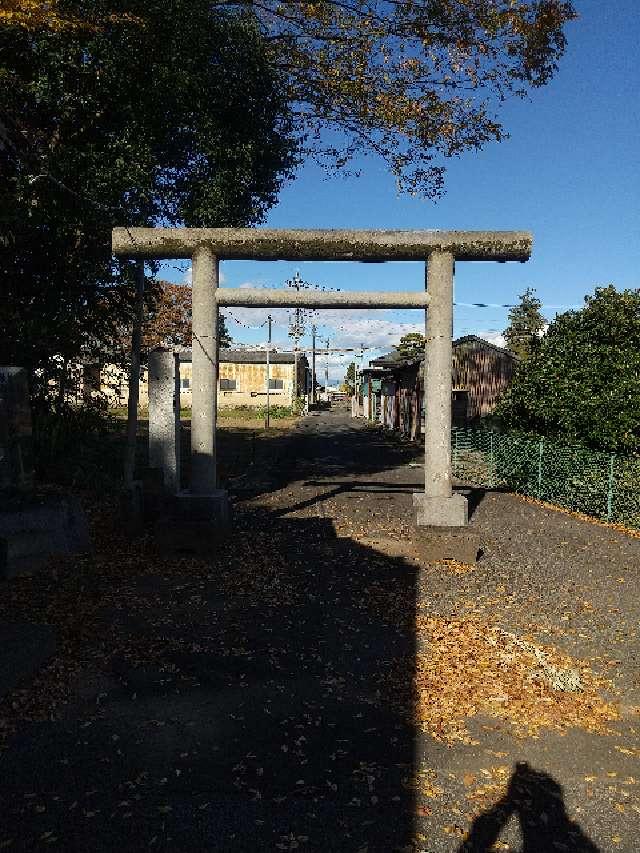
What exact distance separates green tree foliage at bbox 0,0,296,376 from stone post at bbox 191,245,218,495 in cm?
243

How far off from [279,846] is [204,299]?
7.43 metres

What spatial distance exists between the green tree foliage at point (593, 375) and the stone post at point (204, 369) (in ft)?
26.9

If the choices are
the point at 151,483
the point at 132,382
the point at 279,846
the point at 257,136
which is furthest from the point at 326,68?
the point at 279,846

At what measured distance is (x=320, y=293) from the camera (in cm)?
945

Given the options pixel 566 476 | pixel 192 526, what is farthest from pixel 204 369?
pixel 566 476

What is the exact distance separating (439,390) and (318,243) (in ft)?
9.83

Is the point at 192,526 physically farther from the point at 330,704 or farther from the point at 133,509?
the point at 330,704

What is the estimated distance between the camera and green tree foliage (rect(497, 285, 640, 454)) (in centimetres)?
1218

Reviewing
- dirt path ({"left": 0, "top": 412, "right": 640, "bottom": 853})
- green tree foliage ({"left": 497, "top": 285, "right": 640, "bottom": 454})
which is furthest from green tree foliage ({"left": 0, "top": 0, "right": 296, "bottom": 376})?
green tree foliage ({"left": 497, "top": 285, "right": 640, "bottom": 454})

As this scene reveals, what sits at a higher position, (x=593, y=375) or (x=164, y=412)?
(x=593, y=375)

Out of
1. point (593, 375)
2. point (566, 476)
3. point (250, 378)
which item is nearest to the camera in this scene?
point (593, 375)

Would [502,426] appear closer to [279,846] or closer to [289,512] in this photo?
[289,512]

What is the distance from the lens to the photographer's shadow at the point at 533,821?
10.7ft

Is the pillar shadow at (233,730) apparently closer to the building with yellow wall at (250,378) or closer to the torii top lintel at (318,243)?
the torii top lintel at (318,243)
